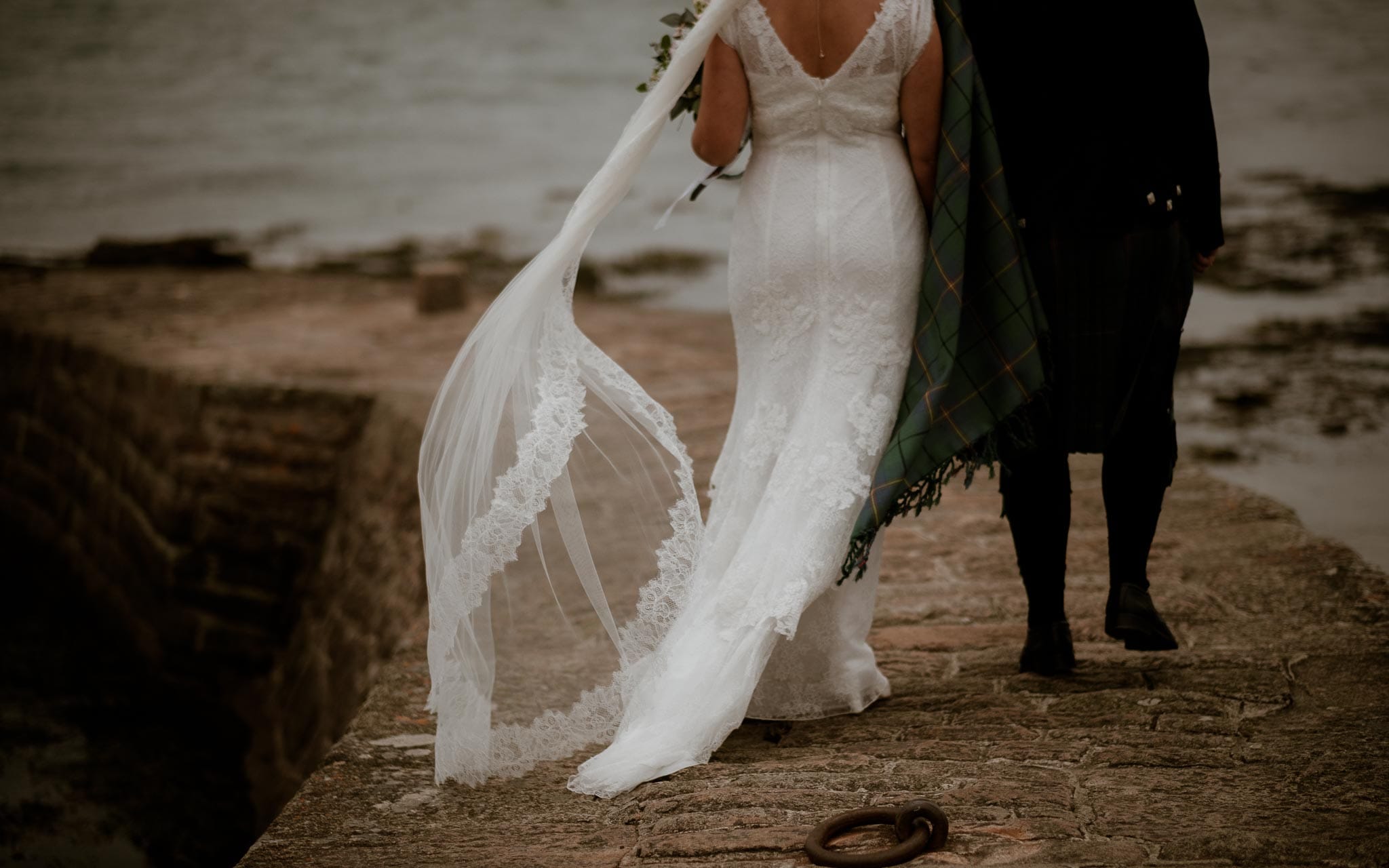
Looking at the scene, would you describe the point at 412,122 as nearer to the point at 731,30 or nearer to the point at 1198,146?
the point at 731,30

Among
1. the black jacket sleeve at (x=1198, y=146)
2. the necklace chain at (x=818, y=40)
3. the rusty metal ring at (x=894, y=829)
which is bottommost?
the rusty metal ring at (x=894, y=829)

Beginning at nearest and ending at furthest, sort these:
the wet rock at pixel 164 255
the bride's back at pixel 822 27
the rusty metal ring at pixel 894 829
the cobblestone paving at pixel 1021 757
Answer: the rusty metal ring at pixel 894 829
the cobblestone paving at pixel 1021 757
the bride's back at pixel 822 27
the wet rock at pixel 164 255

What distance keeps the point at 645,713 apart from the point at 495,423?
68cm

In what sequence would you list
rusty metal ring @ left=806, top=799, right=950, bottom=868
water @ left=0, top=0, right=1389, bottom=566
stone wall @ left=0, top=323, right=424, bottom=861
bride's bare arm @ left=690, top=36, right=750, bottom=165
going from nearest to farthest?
rusty metal ring @ left=806, top=799, right=950, bottom=868
bride's bare arm @ left=690, top=36, right=750, bottom=165
stone wall @ left=0, top=323, right=424, bottom=861
water @ left=0, top=0, right=1389, bottom=566

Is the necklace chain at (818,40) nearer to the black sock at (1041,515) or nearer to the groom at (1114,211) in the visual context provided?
the groom at (1114,211)

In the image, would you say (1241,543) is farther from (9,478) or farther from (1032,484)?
(9,478)

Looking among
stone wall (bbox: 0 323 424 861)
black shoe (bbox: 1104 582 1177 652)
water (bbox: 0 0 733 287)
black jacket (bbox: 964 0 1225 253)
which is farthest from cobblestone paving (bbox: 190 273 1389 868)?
water (bbox: 0 0 733 287)

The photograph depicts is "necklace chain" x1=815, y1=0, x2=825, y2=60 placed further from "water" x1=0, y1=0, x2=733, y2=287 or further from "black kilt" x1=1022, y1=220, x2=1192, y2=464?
"water" x1=0, y1=0, x2=733, y2=287

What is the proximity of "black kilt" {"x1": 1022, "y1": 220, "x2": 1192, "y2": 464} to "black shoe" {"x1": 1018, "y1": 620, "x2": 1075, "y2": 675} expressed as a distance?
474 millimetres

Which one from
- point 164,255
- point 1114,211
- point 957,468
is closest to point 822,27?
point 1114,211

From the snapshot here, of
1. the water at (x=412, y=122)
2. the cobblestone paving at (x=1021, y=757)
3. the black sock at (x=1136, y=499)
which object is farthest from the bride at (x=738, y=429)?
the water at (x=412, y=122)

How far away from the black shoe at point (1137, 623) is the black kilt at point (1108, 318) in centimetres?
33

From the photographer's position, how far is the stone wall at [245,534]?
19.6 feet

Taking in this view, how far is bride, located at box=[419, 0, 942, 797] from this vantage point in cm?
268
